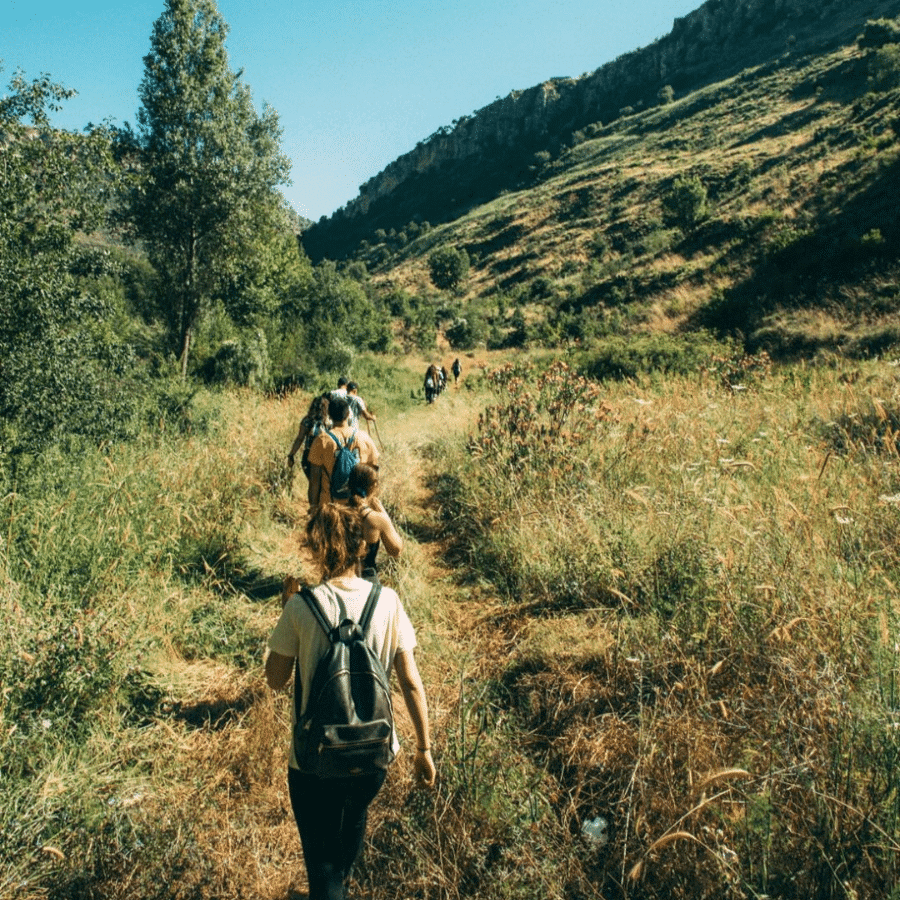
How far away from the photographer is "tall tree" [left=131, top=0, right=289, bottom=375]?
15180 mm

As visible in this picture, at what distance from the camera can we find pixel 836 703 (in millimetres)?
2137

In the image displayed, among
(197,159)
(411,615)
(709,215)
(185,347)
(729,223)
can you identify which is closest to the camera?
(411,615)

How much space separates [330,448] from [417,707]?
2.86 metres

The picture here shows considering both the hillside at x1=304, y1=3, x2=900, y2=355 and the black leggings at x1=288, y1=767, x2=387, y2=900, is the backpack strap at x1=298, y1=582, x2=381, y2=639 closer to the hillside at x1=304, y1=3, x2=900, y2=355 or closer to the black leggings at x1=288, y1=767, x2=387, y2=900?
the black leggings at x1=288, y1=767, x2=387, y2=900

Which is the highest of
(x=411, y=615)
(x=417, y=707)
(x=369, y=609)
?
(x=369, y=609)

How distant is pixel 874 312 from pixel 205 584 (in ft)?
48.2

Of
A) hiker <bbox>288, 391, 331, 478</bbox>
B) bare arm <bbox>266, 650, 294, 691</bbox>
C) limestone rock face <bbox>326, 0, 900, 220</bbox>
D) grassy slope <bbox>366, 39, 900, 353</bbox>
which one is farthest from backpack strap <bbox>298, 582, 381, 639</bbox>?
limestone rock face <bbox>326, 0, 900, 220</bbox>

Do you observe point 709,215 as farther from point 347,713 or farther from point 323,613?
point 347,713

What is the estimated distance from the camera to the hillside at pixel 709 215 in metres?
15.8

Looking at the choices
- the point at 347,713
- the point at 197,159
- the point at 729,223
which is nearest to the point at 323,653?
the point at 347,713

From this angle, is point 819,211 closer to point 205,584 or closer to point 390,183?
point 205,584

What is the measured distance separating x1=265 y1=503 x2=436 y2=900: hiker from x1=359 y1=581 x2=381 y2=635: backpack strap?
0.03 meters

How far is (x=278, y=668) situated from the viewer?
2.19 meters

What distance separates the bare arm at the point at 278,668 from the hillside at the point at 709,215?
11122 mm
